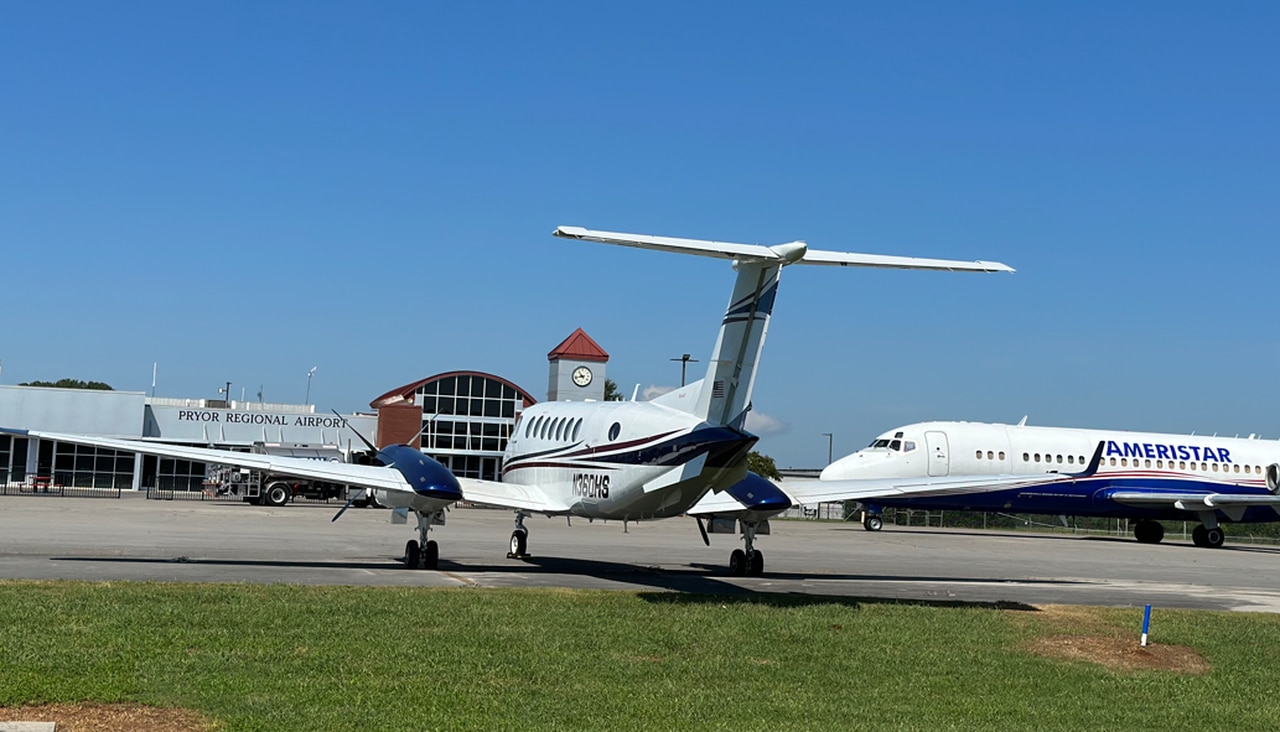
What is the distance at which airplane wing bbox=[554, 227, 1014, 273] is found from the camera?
13344mm

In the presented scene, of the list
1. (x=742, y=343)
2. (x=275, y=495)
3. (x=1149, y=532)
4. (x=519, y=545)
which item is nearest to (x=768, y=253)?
(x=742, y=343)

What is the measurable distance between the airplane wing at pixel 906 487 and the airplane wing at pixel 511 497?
13.0 ft

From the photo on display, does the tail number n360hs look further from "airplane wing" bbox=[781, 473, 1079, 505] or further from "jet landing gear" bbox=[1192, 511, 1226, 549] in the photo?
"jet landing gear" bbox=[1192, 511, 1226, 549]

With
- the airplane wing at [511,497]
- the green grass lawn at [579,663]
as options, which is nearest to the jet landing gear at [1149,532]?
the green grass lawn at [579,663]

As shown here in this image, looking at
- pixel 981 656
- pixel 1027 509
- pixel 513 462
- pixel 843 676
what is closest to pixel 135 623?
pixel 843 676

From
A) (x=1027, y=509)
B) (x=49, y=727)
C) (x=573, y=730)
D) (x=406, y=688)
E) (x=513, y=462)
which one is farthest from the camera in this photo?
(x=1027, y=509)

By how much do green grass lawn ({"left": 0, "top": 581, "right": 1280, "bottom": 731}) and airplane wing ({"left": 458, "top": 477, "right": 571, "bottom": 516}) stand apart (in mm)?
4029

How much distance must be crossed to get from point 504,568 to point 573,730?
1226 centimetres

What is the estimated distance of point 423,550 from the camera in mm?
19547

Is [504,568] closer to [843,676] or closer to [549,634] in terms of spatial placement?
[549,634]

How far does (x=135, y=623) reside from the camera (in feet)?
38.6

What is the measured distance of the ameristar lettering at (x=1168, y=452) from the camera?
1620 inches

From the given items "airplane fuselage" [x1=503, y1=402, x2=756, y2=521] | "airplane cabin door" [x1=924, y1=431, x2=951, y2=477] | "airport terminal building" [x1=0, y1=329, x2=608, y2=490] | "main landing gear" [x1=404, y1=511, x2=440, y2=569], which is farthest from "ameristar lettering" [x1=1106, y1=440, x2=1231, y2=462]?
"airport terminal building" [x1=0, y1=329, x2=608, y2=490]

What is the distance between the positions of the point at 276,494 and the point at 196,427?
754 inches
